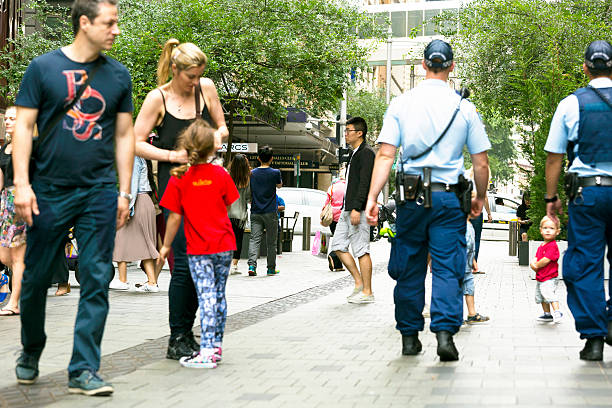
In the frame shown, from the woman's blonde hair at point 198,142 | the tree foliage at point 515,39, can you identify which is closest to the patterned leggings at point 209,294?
the woman's blonde hair at point 198,142

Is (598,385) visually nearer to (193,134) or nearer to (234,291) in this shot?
(193,134)

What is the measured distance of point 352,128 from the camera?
33.6 ft

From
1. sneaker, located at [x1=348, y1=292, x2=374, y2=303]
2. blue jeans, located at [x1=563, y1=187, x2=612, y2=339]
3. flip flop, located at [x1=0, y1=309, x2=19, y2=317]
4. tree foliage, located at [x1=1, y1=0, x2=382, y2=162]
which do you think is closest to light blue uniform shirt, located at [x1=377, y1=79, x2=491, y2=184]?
blue jeans, located at [x1=563, y1=187, x2=612, y2=339]

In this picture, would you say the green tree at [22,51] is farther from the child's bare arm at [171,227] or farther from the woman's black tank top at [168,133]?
the child's bare arm at [171,227]

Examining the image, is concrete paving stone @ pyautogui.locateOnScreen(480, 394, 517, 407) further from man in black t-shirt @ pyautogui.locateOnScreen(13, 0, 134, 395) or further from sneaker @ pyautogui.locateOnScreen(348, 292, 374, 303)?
sneaker @ pyautogui.locateOnScreen(348, 292, 374, 303)

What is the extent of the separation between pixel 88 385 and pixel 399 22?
59.3 metres

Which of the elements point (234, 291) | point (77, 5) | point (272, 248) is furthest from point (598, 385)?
point (272, 248)

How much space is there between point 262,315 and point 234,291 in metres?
2.55

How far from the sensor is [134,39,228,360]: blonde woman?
5918mm

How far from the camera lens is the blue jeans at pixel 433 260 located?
5910 mm

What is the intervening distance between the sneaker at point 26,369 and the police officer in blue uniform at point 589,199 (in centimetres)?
327

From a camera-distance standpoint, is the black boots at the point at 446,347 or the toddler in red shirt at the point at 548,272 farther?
the toddler in red shirt at the point at 548,272

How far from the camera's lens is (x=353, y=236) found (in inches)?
398

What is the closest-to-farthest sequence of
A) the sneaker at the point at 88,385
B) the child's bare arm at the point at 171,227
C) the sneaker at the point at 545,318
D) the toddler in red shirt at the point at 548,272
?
1. the sneaker at the point at 88,385
2. the child's bare arm at the point at 171,227
3. the toddler in red shirt at the point at 548,272
4. the sneaker at the point at 545,318
